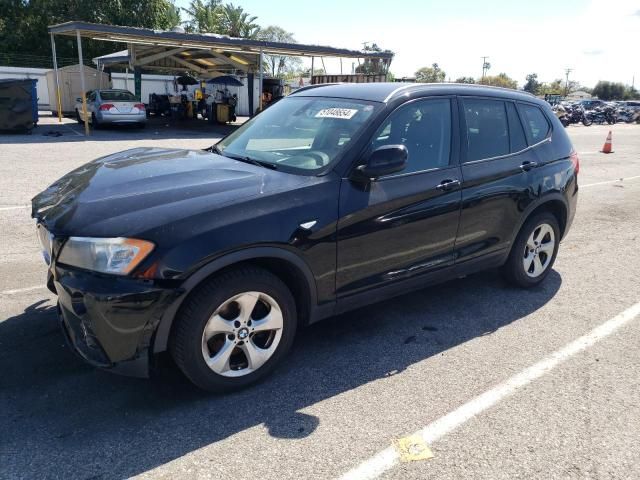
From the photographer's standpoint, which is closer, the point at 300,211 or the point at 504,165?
the point at 300,211

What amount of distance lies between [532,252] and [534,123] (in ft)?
3.85

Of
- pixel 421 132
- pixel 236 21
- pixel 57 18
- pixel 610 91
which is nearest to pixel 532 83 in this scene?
pixel 610 91

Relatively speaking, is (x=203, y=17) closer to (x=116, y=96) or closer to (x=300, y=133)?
(x=116, y=96)

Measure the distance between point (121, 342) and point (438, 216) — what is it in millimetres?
2267

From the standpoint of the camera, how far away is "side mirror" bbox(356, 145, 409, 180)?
3176mm

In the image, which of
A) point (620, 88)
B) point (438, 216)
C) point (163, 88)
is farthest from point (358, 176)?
point (620, 88)

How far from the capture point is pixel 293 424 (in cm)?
276

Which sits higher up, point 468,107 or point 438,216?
point 468,107

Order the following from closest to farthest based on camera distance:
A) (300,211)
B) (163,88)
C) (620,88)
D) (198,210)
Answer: (198,210) < (300,211) < (163,88) < (620,88)

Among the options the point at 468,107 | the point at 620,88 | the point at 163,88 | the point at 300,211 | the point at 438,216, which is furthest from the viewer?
the point at 620,88

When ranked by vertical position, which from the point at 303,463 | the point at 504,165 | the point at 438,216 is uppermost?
the point at 504,165

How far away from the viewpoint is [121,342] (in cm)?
261

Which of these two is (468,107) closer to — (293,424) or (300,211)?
(300,211)

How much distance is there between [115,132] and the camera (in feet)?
60.9
